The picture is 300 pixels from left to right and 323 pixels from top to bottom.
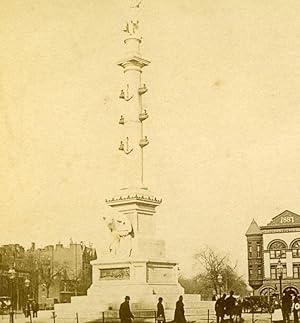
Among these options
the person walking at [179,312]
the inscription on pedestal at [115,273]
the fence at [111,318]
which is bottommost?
the fence at [111,318]

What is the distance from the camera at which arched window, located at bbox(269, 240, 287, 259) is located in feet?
119

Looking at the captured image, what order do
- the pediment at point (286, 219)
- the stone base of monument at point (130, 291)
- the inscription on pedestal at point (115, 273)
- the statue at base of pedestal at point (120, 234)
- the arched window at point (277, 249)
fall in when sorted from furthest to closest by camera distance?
the arched window at point (277, 249), the pediment at point (286, 219), the statue at base of pedestal at point (120, 234), the inscription on pedestal at point (115, 273), the stone base of monument at point (130, 291)

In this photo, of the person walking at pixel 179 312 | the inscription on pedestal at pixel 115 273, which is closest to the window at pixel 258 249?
the inscription on pedestal at pixel 115 273

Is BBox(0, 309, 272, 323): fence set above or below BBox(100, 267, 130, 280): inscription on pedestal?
below

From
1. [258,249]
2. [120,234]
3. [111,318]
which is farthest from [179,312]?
[258,249]

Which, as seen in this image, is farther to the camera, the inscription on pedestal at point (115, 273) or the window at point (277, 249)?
the window at point (277, 249)

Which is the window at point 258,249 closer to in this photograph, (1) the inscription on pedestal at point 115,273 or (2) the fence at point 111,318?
(2) the fence at point 111,318

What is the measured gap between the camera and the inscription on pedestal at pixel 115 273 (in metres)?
15.3

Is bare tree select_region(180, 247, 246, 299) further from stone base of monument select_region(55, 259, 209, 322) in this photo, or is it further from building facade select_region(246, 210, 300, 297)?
stone base of monument select_region(55, 259, 209, 322)

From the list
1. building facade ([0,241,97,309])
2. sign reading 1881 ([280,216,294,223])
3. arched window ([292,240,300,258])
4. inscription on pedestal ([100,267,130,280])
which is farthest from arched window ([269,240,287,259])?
inscription on pedestal ([100,267,130,280])

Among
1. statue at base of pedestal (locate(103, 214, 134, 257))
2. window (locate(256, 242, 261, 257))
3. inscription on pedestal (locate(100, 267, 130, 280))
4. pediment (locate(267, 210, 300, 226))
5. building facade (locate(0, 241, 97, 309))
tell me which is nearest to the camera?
inscription on pedestal (locate(100, 267, 130, 280))

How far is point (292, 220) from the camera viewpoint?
35.9 metres

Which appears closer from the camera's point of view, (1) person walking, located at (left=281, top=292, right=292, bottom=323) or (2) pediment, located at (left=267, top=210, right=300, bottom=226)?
(1) person walking, located at (left=281, top=292, right=292, bottom=323)

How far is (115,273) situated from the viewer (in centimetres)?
1549
